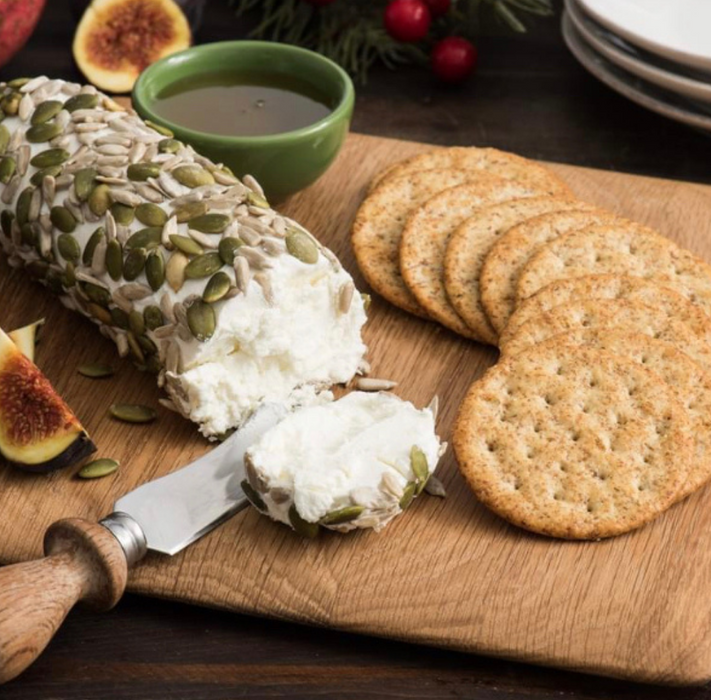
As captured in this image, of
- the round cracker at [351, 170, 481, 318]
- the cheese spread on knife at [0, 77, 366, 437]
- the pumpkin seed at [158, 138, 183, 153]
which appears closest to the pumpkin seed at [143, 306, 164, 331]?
the cheese spread on knife at [0, 77, 366, 437]

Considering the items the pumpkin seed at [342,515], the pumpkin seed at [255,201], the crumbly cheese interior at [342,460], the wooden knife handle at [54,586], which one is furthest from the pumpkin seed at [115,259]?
the pumpkin seed at [342,515]

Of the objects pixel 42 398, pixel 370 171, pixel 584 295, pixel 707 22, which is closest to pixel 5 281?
pixel 42 398

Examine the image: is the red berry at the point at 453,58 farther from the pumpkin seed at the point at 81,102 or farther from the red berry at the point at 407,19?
the pumpkin seed at the point at 81,102

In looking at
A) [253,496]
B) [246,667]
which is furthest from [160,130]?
[246,667]

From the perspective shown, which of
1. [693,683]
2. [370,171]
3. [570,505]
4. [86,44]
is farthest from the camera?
[86,44]

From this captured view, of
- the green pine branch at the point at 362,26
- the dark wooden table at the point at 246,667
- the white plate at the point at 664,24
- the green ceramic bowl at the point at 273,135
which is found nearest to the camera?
the dark wooden table at the point at 246,667

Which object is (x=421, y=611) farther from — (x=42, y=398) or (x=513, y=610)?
(x=42, y=398)
